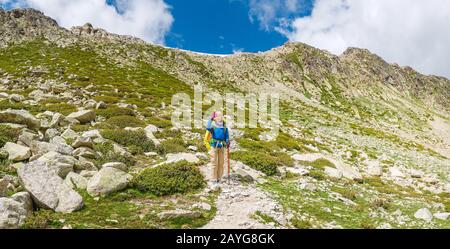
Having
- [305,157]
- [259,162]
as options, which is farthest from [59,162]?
[305,157]

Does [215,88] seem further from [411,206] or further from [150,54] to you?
[411,206]

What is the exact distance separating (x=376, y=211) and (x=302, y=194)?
9.05 feet

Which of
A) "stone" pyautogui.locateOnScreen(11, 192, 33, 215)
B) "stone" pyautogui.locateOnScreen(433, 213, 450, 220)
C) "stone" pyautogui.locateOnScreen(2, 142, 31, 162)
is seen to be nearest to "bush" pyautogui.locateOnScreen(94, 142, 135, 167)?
"stone" pyautogui.locateOnScreen(2, 142, 31, 162)

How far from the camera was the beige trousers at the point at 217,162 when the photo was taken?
13954 mm

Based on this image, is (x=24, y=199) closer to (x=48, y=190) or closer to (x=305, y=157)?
(x=48, y=190)

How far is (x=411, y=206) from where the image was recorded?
48.3 feet

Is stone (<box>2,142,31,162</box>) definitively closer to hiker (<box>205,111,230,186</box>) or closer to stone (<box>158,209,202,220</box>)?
stone (<box>158,209,202,220</box>)

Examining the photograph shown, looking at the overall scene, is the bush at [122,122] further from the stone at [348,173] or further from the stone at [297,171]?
the stone at [348,173]

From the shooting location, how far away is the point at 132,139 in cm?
1881

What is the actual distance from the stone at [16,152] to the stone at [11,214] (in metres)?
4.39

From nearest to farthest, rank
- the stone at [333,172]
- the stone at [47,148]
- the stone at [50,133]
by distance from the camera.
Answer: the stone at [47,148] → the stone at [50,133] → the stone at [333,172]

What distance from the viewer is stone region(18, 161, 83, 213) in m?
9.99

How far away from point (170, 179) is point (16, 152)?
562 centimetres

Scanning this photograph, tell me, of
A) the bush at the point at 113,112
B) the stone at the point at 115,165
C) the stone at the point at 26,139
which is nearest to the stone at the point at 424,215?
the stone at the point at 115,165
